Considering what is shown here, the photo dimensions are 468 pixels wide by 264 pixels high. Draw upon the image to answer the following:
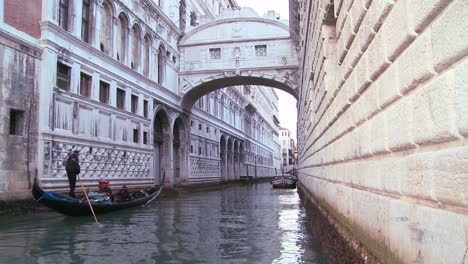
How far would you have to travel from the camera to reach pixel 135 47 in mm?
19516

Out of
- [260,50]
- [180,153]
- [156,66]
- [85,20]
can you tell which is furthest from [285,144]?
[85,20]

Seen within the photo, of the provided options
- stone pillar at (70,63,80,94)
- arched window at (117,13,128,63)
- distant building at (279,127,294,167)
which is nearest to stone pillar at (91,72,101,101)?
stone pillar at (70,63,80,94)

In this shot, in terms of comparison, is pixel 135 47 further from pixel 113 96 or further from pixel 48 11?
pixel 48 11

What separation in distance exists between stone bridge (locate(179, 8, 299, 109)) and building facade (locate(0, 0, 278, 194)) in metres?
0.93

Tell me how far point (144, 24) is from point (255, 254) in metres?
15.9

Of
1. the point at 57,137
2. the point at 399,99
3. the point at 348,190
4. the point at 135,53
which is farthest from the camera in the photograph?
the point at 135,53

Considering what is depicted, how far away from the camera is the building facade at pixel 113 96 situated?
496 inches

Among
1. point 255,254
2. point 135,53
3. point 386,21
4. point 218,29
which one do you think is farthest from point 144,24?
point 386,21

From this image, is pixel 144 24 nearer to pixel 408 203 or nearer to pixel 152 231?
pixel 152 231

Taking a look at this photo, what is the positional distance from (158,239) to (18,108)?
6.46 meters

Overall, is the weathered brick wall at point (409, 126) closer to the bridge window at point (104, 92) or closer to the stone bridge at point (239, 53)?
the bridge window at point (104, 92)

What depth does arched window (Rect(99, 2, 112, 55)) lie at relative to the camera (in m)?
16.7

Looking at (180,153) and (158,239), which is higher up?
(180,153)

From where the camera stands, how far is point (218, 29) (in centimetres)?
2419
